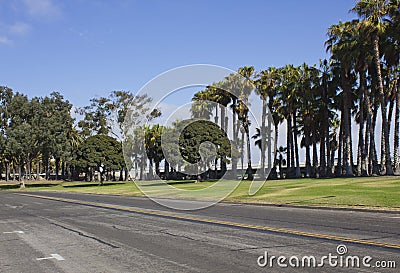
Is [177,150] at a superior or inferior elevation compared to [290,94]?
inferior

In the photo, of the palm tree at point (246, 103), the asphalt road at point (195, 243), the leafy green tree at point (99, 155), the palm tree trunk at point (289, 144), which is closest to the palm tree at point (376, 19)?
the palm tree at point (246, 103)

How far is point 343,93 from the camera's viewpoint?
49.6m

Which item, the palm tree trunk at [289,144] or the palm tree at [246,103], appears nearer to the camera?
the palm tree at [246,103]

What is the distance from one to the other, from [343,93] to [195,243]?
42166 millimetres

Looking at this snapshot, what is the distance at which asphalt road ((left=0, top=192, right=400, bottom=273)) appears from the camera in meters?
8.38

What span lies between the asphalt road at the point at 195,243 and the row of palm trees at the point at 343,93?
18197 millimetres

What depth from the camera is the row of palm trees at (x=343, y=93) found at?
138 feet

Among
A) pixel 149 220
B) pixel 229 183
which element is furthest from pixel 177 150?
pixel 229 183

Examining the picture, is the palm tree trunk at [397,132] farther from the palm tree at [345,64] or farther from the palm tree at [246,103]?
the palm tree at [246,103]

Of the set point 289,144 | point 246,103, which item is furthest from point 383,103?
point 246,103

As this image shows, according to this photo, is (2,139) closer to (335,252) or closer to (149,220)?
(149,220)

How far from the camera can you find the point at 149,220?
54.2ft

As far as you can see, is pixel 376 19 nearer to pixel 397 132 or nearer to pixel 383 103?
pixel 383 103

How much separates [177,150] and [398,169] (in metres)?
25.1
